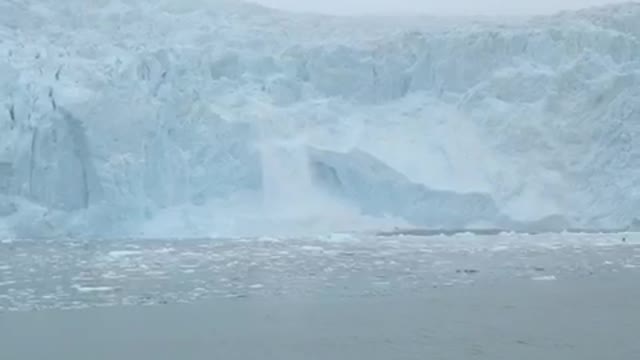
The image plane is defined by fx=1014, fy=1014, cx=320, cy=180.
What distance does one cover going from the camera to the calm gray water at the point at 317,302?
308 inches

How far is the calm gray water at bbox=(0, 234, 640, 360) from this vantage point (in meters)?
7.83

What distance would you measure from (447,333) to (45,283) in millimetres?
5116

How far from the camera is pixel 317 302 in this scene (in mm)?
10164

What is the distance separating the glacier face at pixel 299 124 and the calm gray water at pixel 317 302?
6.49ft

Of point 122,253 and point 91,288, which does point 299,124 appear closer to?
point 122,253

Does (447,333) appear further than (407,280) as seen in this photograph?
No

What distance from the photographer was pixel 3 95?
17.4m

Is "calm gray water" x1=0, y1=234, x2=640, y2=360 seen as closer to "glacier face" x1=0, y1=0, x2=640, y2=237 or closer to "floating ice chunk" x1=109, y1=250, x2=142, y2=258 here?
"floating ice chunk" x1=109, y1=250, x2=142, y2=258

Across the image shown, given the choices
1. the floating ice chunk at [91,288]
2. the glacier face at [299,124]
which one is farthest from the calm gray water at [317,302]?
the glacier face at [299,124]

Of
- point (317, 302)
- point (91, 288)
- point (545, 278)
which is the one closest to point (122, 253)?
point (91, 288)

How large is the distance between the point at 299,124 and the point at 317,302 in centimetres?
1050

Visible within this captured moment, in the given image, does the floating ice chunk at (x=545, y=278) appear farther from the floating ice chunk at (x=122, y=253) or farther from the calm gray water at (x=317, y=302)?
the floating ice chunk at (x=122, y=253)

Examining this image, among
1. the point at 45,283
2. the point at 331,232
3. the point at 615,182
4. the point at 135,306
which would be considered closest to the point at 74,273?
the point at 45,283

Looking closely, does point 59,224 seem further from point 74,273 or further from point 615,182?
point 615,182
